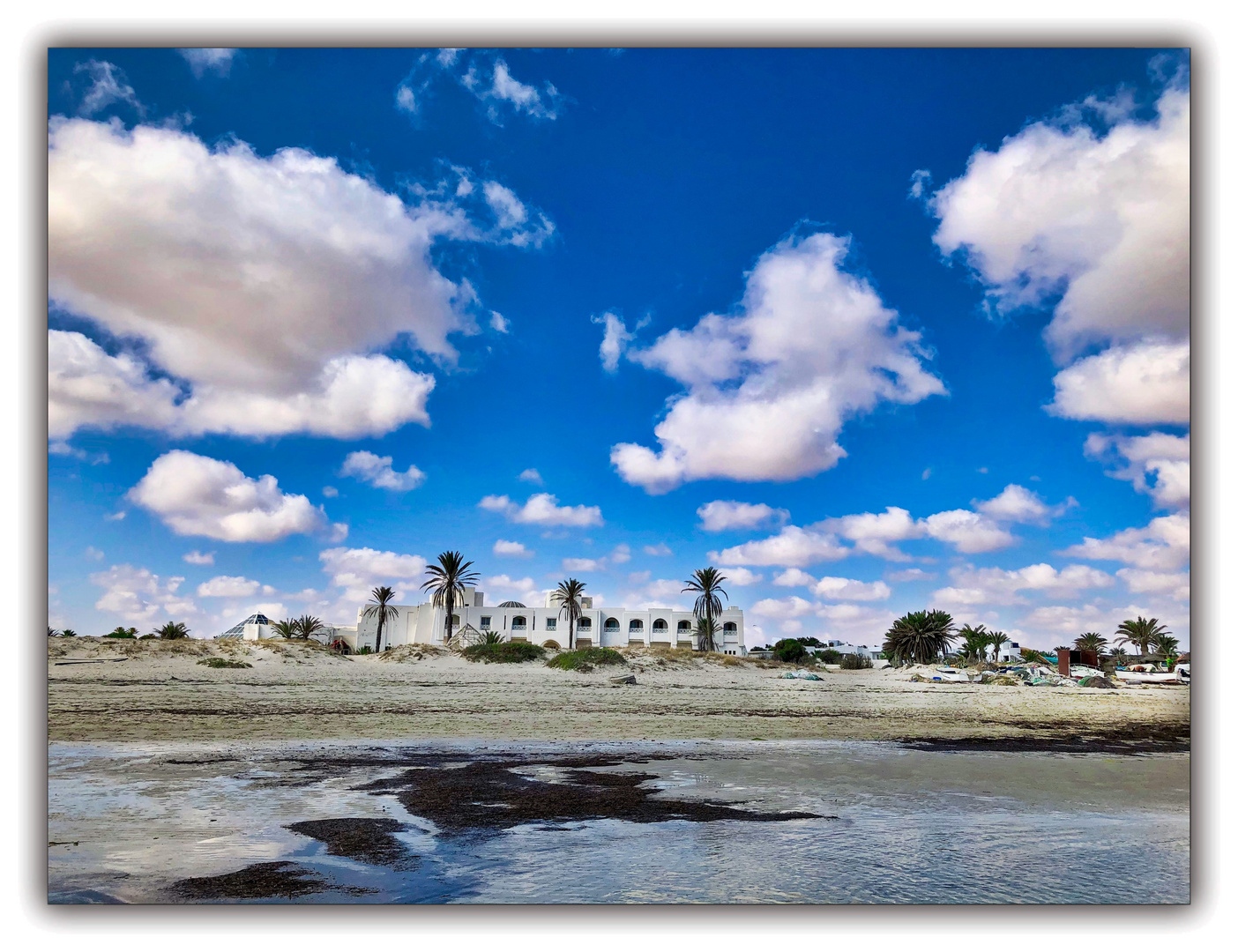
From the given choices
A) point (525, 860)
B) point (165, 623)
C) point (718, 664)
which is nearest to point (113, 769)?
point (165, 623)

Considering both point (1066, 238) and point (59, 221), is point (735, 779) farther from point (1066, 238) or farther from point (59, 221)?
point (59, 221)

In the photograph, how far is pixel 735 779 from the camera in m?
9.93

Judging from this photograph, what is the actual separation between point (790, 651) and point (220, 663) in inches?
1673

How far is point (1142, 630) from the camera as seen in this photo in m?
12.4

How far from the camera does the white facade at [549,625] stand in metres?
62.1

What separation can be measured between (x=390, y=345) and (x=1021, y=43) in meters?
7.80

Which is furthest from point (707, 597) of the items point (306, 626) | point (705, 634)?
point (306, 626)

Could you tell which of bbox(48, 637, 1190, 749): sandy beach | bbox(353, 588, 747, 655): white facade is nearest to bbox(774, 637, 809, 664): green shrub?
bbox(353, 588, 747, 655): white facade

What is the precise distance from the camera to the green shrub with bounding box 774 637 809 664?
57.7m

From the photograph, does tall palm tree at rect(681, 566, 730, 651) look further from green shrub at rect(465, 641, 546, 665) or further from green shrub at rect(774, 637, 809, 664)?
green shrub at rect(465, 641, 546, 665)

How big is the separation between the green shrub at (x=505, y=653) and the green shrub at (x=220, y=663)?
11.7 meters

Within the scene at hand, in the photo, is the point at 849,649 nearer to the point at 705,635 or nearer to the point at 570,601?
the point at 705,635

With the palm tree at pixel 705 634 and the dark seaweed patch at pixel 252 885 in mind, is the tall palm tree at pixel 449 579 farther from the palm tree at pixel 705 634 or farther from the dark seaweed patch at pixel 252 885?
the dark seaweed patch at pixel 252 885

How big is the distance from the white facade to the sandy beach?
27712mm
